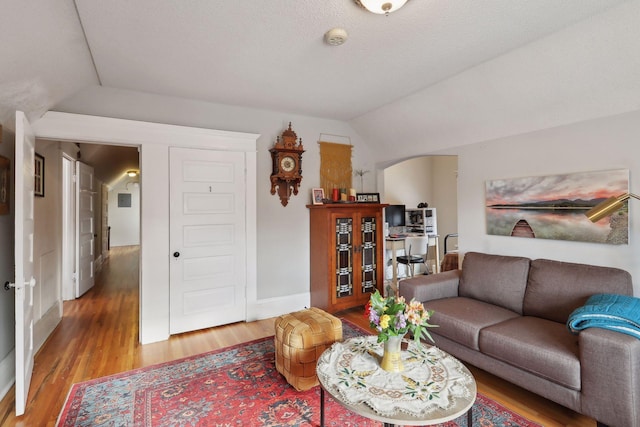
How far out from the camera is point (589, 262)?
100 inches

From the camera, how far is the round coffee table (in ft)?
4.37

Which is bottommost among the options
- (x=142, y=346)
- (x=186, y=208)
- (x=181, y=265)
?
(x=142, y=346)

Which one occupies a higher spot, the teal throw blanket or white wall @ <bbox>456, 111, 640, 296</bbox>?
white wall @ <bbox>456, 111, 640, 296</bbox>

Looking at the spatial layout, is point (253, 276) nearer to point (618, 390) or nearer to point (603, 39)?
point (618, 390)

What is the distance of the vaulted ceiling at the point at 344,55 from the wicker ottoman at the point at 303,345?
2.11 metres

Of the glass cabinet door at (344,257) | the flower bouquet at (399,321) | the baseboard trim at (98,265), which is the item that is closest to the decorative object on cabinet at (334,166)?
the glass cabinet door at (344,257)

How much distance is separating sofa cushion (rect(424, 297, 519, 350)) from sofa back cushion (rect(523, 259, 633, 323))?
8.3 inches

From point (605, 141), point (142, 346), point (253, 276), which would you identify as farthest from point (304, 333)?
point (605, 141)

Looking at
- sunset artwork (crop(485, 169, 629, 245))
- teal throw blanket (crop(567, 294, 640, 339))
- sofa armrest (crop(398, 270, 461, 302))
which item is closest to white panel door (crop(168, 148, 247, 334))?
sofa armrest (crop(398, 270, 461, 302))

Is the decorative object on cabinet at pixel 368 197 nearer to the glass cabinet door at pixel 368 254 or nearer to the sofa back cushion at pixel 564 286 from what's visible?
the glass cabinet door at pixel 368 254

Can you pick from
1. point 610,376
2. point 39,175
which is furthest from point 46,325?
point 610,376

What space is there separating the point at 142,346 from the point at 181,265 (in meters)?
0.85

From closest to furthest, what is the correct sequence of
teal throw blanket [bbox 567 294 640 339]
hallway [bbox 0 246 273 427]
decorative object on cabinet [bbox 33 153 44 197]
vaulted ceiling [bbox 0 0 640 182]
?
teal throw blanket [bbox 567 294 640 339], vaulted ceiling [bbox 0 0 640 182], hallway [bbox 0 246 273 427], decorative object on cabinet [bbox 33 153 44 197]

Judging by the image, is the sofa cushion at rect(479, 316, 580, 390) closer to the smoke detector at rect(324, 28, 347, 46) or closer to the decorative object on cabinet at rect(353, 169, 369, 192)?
the smoke detector at rect(324, 28, 347, 46)
